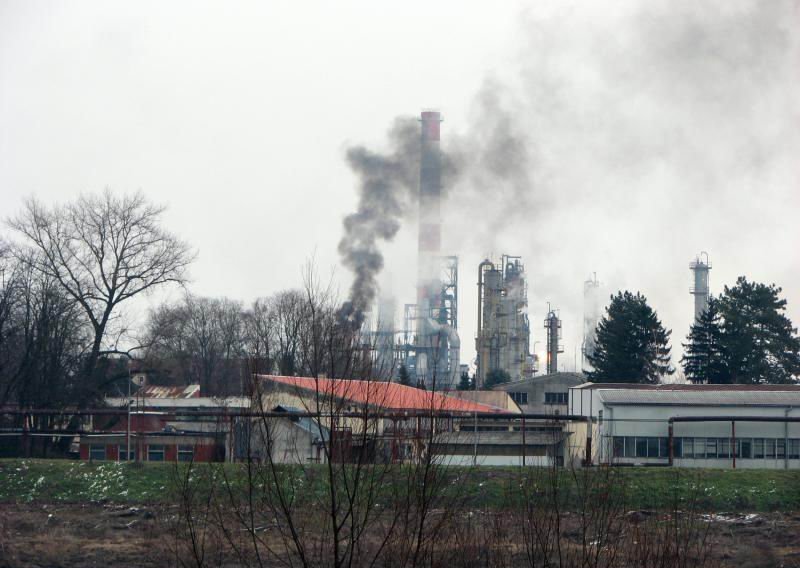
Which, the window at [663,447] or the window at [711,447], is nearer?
the window at [711,447]

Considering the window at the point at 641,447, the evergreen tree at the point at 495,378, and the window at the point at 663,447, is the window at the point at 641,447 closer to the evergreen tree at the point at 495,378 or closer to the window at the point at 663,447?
the window at the point at 663,447

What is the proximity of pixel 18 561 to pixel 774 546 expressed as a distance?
14.4 m

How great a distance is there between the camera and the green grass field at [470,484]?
2281 centimetres

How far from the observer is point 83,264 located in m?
42.2

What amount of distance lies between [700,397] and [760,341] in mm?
17454

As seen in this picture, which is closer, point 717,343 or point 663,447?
point 663,447

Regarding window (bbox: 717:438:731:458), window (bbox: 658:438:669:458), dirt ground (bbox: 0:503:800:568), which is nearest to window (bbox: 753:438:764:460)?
window (bbox: 717:438:731:458)

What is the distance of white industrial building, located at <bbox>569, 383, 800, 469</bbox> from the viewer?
33.7 m

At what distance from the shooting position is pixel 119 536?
69.4ft

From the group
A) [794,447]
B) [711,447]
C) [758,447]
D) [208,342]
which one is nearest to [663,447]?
[711,447]

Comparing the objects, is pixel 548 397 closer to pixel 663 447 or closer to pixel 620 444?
pixel 663 447

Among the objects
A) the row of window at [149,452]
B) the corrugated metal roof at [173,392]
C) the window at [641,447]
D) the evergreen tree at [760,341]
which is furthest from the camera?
the corrugated metal roof at [173,392]

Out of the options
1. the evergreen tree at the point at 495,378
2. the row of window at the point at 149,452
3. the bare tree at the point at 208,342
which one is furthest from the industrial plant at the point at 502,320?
the row of window at the point at 149,452

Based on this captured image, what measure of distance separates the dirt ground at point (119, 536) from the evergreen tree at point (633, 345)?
32.8 metres
